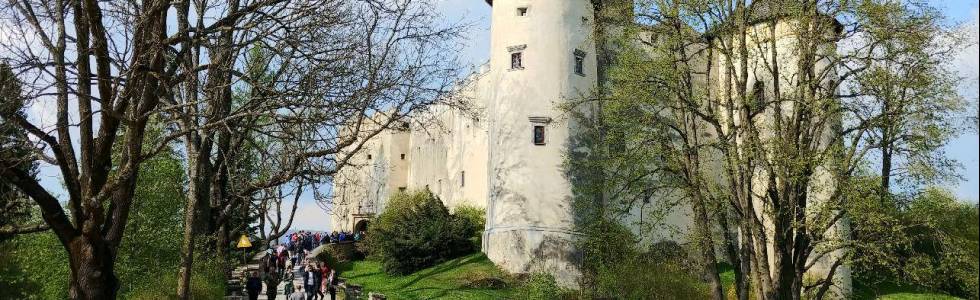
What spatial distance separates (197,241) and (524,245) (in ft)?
42.1

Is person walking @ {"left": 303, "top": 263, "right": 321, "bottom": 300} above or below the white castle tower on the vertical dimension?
below

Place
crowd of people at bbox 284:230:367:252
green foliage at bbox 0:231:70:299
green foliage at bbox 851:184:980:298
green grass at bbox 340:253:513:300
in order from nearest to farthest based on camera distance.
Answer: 1. green foliage at bbox 851:184:980:298
2. green foliage at bbox 0:231:70:299
3. green grass at bbox 340:253:513:300
4. crowd of people at bbox 284:230:367:252

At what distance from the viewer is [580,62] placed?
35.1m

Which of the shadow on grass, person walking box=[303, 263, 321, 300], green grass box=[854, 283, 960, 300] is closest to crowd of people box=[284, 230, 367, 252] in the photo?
the shadow on grass

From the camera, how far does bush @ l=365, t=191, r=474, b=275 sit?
34969 mm

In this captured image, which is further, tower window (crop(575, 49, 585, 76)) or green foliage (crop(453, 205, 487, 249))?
green foliage (crop(453, 205, 487, 249))

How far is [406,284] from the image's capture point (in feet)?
107

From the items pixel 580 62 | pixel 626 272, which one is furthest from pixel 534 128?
pixel 626 272

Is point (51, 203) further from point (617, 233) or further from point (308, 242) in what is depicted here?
point (308, 242)

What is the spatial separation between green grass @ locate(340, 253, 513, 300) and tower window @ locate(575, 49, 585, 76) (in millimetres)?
8102

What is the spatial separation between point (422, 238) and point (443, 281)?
12.3 ft

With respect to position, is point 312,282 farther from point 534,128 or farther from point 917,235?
point 917,235

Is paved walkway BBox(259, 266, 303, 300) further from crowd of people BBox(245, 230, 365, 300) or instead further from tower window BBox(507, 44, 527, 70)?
tower window BBox(507, 44, 527, 70)

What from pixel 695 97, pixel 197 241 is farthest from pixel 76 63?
pixel 695 97
